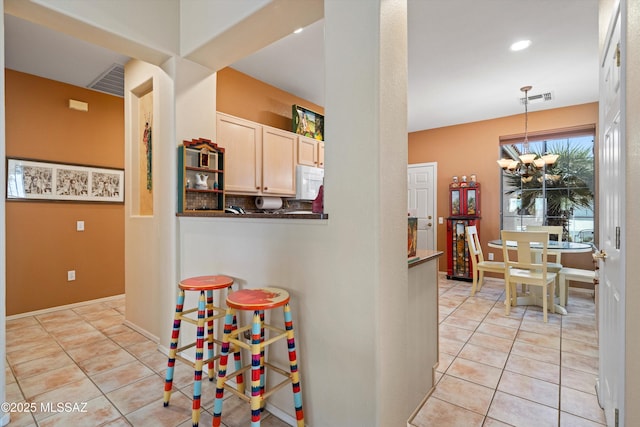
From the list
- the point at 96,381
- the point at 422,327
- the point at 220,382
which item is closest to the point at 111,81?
the point at 96,381

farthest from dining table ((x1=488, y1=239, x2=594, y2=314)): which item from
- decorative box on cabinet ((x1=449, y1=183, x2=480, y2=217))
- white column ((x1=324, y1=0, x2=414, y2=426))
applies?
white column ((x1=324, y1=0, x2=414, y2=426))

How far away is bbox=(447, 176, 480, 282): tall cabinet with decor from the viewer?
525 cm

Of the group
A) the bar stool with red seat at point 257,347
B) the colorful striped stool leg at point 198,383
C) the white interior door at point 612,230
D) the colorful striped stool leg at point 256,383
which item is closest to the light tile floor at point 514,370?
the white interior door at point 612,230

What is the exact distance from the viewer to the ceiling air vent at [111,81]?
3.34 metres

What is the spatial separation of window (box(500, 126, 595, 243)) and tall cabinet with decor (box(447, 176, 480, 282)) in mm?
540

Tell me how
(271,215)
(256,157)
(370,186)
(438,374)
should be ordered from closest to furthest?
(370,186) → (271,215) → (438,374) → (256,157)

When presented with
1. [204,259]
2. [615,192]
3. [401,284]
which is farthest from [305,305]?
[615,192]

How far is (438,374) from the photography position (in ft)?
7.29

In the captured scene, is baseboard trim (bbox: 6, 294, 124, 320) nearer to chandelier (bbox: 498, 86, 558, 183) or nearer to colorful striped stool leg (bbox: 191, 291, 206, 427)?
colorful striped stool leg (bbox: 191, 291, 206, 427)

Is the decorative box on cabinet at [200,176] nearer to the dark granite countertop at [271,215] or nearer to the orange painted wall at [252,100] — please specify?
the dark granite countertop at [271,215]

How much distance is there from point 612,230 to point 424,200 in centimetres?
472

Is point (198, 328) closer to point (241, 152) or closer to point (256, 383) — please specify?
point (256, 383)

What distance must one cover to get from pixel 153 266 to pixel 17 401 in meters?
1.16

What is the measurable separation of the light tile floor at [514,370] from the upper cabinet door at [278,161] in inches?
94.4
